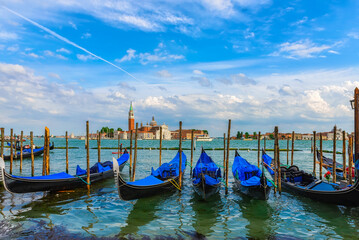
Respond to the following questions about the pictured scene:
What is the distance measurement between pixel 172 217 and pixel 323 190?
15.4 ft

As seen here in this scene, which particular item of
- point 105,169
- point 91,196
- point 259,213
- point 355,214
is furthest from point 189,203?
point 105,169

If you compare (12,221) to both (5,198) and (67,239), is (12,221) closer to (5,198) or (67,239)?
(67,239)

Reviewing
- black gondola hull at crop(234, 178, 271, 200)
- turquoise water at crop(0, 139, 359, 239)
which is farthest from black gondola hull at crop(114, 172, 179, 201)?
black gondola hull at crop(234, 178, 271, 200)

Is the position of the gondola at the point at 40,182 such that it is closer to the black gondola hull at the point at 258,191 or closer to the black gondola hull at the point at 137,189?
the black gondola hull at the point at 137,189

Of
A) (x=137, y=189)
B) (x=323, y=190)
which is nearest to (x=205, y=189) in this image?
(x=137, y=189)

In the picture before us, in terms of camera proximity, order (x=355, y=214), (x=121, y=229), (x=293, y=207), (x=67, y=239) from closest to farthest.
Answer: (x=67, y=239) → (x=121, y=229) → (x=355, y=214) → (x=293, y=207)

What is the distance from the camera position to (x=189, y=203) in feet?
28.0

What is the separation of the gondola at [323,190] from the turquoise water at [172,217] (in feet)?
0.81

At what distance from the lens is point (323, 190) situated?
8000mm

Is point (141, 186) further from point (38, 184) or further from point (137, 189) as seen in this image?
point (38, 184)

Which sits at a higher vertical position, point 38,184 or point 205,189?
point 38,184

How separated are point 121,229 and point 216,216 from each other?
263cm

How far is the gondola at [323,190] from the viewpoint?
7121 millimetres

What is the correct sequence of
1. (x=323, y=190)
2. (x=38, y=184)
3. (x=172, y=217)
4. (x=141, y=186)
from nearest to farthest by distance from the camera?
(x=172, y=217) < (x=323, y=190) < (x=141, y=186) < (x=38, y=184)
